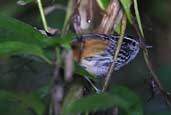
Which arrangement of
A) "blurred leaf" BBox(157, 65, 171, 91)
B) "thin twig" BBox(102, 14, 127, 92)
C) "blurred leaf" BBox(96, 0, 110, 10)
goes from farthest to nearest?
"blurred leaf" BBox(157, 65, 171, 91) < "blurred leaf" BBox(96, 0, 110, 10) < "thin twig" BBox(102, 14, 127, 92)

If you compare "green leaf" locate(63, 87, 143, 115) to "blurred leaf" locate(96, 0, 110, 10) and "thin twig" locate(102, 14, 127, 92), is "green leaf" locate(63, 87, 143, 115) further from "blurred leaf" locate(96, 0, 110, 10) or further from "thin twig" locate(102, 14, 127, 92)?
"blurred leaf" locate(96, 0, 110, 10)

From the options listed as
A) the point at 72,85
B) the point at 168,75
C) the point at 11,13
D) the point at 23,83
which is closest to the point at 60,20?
the point at 11,13

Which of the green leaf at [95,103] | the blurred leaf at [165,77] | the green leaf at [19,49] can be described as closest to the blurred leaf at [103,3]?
the green leaf at [19,49]

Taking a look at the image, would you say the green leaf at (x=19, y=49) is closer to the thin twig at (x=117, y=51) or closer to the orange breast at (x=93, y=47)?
the thin twig at (x=117, y=51)

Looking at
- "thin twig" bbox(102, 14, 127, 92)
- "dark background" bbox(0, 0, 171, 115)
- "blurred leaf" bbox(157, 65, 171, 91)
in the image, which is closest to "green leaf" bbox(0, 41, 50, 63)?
"thin twig" bbox(102, 14, 127, 92)

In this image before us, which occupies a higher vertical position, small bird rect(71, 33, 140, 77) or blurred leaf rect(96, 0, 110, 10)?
blurred leaf rect(96, 0, 110, 10)

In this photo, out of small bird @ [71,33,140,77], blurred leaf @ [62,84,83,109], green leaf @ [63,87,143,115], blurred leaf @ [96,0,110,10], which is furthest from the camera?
small bird @ [71,33,140,77]

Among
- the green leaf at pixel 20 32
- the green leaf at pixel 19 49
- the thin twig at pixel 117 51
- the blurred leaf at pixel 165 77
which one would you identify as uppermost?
the green leaf at pixel 19 49

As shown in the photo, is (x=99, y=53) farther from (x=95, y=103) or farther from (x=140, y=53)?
(x=140, y=53)
